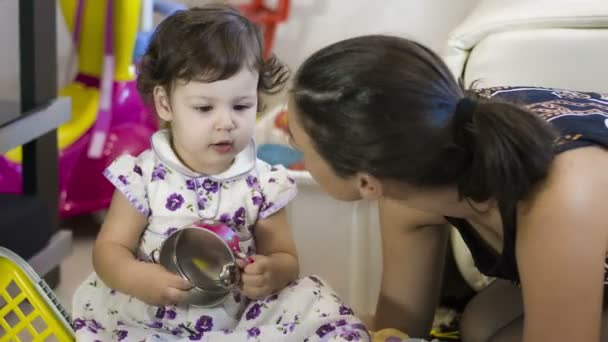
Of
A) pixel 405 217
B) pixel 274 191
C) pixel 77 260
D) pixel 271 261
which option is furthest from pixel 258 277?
pixel 77 260

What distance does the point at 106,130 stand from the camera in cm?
164

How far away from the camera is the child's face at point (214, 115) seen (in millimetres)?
981

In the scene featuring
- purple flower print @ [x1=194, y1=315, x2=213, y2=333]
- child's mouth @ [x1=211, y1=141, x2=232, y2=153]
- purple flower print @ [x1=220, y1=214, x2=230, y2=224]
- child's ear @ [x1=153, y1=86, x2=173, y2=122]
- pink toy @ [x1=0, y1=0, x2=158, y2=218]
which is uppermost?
child's ear @ [x1=153, y1=86, x2=173, y2=122]

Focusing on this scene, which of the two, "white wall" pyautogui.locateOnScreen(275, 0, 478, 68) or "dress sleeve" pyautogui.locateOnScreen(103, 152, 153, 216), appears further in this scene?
"white wall" pyautogui.locateOnScreen(275, 0, 478, 68)

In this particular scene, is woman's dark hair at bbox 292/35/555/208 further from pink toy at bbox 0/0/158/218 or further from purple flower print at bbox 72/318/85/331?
pink toy at bbox 0/0/158/218

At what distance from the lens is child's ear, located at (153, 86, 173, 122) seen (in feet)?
3.36

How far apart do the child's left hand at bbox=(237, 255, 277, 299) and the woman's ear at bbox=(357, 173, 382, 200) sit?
0.18 metres

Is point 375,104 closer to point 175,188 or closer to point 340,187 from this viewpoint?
point 340,187

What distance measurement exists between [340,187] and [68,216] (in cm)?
101

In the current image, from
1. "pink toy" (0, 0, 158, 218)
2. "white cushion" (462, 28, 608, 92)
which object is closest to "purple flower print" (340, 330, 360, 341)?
"white cushion" (462, 28, 608, 92)

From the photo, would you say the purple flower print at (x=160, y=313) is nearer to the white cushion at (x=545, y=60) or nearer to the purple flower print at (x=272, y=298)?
the purple flower print at (x=272, y=298)

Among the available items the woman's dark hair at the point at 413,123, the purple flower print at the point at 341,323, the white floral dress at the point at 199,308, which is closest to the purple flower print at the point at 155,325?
the white floral dress at the point at 199,308

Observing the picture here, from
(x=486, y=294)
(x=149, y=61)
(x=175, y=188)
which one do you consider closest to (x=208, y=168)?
(x=175, y=188)

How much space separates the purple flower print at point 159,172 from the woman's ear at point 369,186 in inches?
11.5
